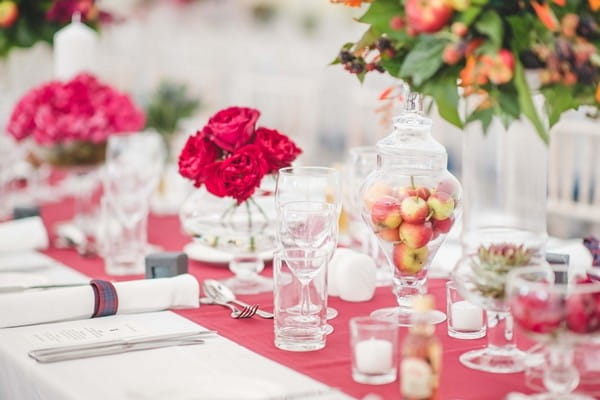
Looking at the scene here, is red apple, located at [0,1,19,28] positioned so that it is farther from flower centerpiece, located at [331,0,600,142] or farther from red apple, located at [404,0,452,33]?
red apple, located at [404,0,452,33]

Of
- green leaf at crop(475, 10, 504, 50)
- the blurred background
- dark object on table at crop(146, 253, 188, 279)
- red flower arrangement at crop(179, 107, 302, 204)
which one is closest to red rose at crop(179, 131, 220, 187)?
red flower arrangement at crop(179, 107, 302, 204)

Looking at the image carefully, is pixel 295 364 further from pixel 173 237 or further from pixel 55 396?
pixel 173 237

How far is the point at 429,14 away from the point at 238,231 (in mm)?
733

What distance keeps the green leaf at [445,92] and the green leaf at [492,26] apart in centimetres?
10

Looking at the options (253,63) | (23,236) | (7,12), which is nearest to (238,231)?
(23,236)

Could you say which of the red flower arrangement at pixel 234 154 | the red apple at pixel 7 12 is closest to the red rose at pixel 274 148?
the red flower arrangement at pixel 234 154

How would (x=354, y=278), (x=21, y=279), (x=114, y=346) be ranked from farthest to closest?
(x=21, y=279) < (x=354, y=278) < (x=114, y=346)

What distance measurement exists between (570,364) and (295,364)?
0.40m

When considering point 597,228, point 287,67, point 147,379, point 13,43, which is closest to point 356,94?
point 597,228

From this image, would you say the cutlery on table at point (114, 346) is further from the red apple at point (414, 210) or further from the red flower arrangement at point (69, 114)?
the red flower arrangement at point (69, 114)

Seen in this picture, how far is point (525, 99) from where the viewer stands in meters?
1.30

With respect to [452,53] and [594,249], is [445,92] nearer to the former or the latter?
[452,53]

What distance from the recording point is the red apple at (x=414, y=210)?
157 cm

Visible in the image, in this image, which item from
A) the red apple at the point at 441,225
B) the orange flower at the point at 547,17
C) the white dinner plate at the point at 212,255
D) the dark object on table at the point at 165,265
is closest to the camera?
the orange flower at the point at 547,17
